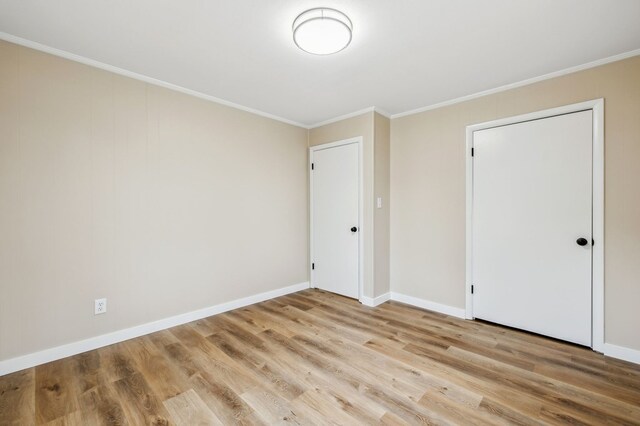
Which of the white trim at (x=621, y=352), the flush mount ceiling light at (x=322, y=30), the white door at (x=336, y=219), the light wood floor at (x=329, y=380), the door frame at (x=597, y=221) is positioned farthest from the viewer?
the white door at (x=336, y=219)

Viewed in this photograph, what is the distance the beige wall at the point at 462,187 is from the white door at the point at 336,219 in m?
0.51

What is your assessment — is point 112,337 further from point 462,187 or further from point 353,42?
point 462,187

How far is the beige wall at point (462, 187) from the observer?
232 cm

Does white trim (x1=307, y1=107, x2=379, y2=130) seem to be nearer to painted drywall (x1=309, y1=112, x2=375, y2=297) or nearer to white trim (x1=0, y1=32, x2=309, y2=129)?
painted drywall (x1=309, y1=112, x2=375, y2=297)

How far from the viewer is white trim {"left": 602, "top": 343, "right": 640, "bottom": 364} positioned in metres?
2.29

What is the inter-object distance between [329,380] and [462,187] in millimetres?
2380

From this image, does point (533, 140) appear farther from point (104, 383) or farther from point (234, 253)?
point (104, 383)

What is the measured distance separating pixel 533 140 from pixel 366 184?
5.64 feet

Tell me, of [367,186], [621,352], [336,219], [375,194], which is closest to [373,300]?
[336,219]

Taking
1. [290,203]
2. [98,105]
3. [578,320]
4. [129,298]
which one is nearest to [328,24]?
[98,105]

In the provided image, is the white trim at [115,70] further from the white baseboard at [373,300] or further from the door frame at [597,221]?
the door frame at [597,221]

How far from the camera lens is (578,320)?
255 centimetres

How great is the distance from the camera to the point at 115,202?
8.54 feet

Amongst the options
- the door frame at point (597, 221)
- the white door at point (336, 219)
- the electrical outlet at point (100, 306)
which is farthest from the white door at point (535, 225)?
the electrical outlet at point (100, 306)
